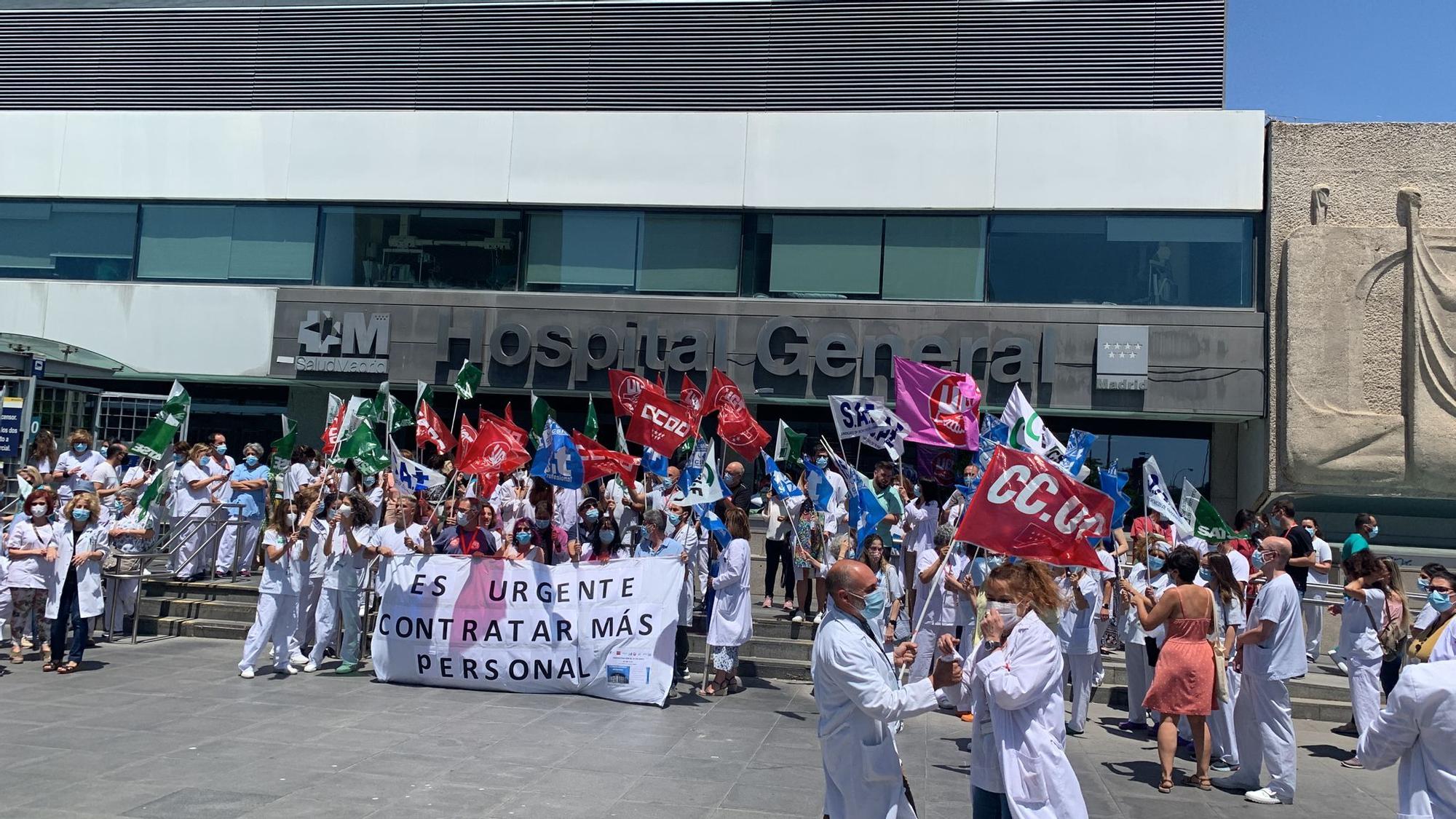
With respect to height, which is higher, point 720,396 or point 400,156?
point 400,156

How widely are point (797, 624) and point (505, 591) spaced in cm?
380

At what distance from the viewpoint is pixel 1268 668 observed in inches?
351

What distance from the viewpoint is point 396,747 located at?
8.73m

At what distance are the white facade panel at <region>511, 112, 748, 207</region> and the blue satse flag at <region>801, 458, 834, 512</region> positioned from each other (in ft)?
28.5

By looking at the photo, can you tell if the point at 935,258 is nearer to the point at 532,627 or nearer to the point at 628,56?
the point at 628,56

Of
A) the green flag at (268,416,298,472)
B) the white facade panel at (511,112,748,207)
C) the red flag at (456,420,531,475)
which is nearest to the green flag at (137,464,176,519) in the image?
the green flag at (268,416,298,472)

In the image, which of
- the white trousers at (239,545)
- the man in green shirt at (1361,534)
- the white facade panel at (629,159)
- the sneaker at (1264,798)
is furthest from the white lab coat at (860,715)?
the white facade panel at (629,159)

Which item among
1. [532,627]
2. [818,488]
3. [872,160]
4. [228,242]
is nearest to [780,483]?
[818,488]

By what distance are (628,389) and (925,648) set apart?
16.7 ft

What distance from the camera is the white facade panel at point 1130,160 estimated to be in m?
19.2

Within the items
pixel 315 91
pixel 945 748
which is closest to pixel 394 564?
pixel 945 748

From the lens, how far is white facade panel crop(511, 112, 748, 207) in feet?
69.2

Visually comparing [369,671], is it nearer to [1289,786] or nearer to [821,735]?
[821,735]

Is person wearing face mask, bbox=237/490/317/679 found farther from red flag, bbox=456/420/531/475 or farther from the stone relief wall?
the stone relief wall
